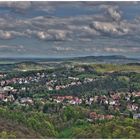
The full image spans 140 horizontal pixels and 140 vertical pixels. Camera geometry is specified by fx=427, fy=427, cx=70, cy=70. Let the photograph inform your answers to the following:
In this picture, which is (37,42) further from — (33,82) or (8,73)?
(33,82)

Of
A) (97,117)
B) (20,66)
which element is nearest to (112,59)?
(97,117)

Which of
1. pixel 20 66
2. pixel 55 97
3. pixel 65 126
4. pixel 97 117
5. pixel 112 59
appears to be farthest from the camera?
pixel 55 97

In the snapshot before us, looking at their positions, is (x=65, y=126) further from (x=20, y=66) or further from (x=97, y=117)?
(x=20, y=66)

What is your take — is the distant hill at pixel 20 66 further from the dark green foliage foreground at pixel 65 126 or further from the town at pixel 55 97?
the dark green foliage foreground at pixel 65 126

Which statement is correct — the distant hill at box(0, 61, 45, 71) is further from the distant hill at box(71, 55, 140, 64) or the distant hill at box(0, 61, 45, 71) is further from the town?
the distant hill at box(71, 55, 140, 64)

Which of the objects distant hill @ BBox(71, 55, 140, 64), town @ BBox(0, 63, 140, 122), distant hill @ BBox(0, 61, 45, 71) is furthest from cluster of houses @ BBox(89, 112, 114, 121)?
distant hill @ BBox(0, 61, 45, 71)

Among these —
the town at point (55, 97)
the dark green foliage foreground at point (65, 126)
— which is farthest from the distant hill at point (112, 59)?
the dark green foliage foreground at point (65, 126)

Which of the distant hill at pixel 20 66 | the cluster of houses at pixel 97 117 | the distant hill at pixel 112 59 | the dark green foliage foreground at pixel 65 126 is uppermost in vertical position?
the distant hill at pixel 112 59

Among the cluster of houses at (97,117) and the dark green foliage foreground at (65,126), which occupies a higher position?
the dark green foliage foreground at (65,126)

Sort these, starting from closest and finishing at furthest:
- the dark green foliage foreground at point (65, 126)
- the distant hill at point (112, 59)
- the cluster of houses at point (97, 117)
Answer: the dark green foliage foreground at point (65, 126) < the cluster of houses at point (97, 117) < the distant hill at point (112, 59)
